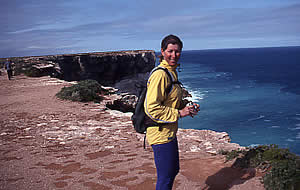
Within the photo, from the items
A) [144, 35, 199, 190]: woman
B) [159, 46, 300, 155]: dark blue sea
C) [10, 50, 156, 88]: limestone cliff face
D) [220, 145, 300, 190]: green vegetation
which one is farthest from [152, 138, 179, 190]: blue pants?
[10, 50, 156, 88]: limestone cliff face

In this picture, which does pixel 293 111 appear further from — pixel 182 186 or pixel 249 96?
pixel 182 186

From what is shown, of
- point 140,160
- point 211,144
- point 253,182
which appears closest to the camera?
point 253,182

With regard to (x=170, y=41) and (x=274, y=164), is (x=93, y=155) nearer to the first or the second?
(x=274, y=164)

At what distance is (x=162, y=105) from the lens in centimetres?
266

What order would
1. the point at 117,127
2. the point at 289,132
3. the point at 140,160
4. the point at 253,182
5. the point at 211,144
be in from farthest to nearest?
the point at 289,132, the point at 117,127, the point at 211,144, the point at 140,160, the point at 253,182

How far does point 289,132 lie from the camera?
94.8 feet

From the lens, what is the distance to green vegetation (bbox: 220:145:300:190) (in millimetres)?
3549

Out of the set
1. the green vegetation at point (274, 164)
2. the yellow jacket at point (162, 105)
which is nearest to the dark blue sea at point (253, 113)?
the green vegetation at point (274, 164)

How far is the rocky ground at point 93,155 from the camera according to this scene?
Answer: 4258 millimetres

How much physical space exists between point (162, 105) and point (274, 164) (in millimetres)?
2438

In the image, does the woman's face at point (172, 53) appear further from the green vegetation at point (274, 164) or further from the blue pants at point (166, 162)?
the green vegetation at point (274, 164)

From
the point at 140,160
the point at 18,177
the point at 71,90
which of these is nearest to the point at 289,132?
the point at 71,90

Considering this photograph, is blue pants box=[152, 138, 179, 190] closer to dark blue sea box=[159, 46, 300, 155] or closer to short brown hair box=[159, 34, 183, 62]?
short brown hair box=[159, 34, 183, 62]

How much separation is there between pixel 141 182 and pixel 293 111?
126 ft
